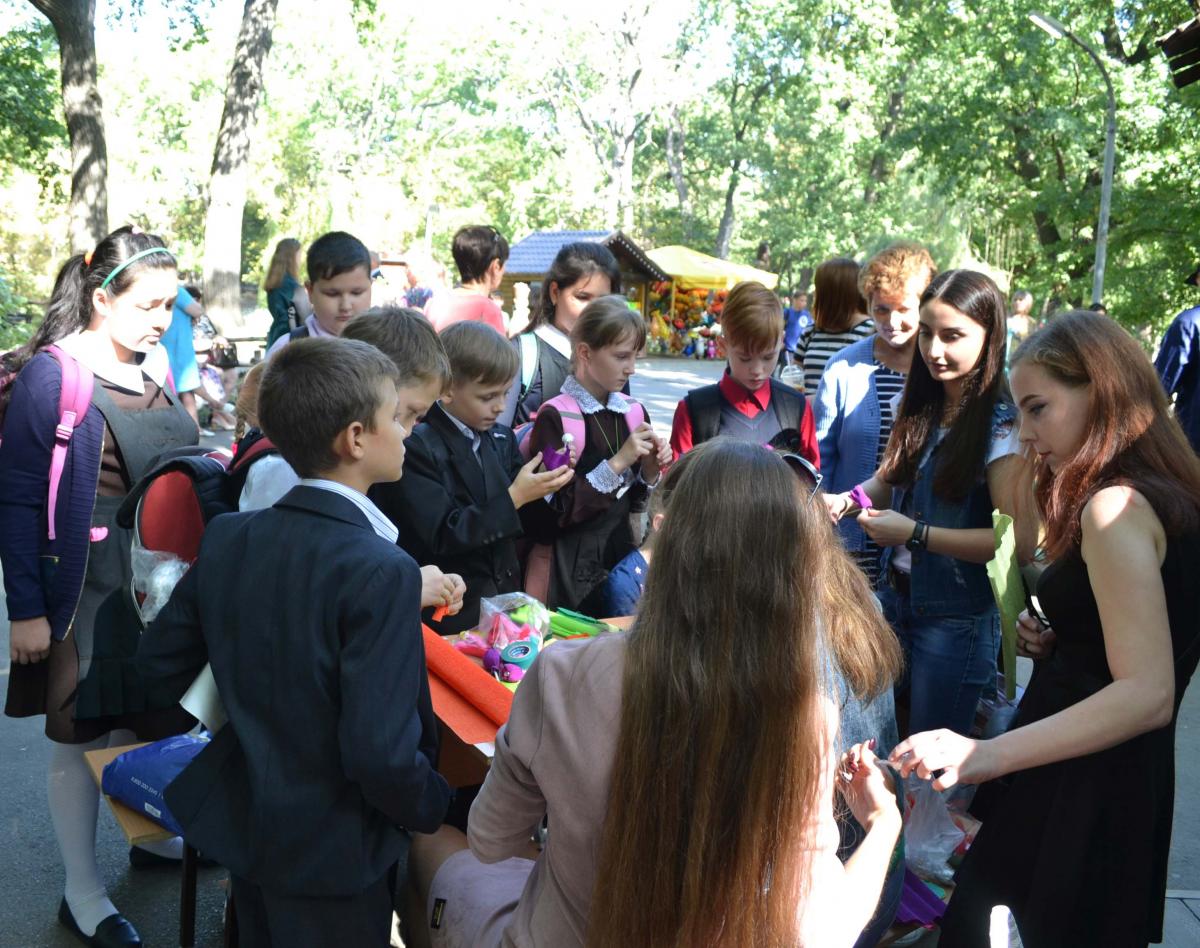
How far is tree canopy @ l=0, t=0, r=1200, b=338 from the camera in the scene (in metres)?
19.0

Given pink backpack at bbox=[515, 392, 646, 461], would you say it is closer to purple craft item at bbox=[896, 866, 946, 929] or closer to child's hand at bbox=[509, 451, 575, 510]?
child's hand at bbox=[509, 451, 575, 510]

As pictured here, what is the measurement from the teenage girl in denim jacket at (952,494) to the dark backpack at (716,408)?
82cm

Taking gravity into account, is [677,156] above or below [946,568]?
below

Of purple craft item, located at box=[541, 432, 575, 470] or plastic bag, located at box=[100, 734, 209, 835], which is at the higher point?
purple craft item, located at box=[541, 432, 575, 470]

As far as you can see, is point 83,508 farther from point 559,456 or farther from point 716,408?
point 716,408

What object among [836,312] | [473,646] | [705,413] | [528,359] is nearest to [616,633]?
[473,646]

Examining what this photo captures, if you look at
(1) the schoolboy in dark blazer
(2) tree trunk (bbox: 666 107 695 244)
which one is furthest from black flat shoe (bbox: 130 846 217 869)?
(2) tree trunk (bbox: 666 107 695 244)

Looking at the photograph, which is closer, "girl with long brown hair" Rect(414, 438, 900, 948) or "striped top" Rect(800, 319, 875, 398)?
"girl with long brown hair" Rect(414, 438, 900, 948)

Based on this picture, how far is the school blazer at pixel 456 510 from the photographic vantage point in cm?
330

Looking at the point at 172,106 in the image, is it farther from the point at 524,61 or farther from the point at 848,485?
the point at 848,485

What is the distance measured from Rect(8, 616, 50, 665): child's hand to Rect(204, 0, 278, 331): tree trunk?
14517 mm

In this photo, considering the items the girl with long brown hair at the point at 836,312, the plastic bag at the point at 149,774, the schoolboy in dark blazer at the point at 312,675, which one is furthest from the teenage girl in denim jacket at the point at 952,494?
the girl with long brown hair at the point at 836,312

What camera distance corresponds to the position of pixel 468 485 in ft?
11.1

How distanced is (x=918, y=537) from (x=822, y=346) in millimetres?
2602
